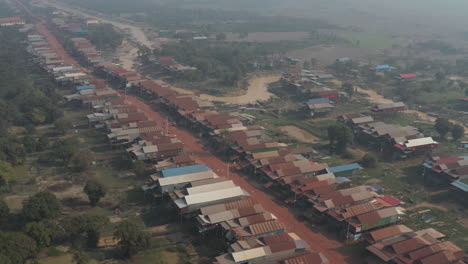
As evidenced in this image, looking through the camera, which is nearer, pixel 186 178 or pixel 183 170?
pixel 186 178

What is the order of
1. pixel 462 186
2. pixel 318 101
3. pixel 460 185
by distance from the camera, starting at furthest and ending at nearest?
pixel 318 101, pixel 460 185, pixel 462 186

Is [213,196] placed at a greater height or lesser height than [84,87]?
lesser

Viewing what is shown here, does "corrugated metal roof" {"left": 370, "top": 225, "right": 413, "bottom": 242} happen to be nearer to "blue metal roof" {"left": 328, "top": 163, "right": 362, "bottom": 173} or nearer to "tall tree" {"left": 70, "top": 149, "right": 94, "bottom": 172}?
"blue metal roof" {"left": 328, "top": 163, "right": 362, "bottom": 173}

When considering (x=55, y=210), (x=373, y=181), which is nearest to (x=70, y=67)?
(x=55, y=210)

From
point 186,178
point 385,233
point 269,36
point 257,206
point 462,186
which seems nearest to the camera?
point 385,233

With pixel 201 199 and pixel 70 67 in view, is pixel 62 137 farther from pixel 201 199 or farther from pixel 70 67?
pixel 70 67

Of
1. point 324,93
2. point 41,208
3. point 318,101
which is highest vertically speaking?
point 324,93

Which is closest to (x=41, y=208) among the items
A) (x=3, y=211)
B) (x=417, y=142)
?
(x=3, y=211)

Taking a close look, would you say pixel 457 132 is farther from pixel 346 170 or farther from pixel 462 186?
pixel 346 170

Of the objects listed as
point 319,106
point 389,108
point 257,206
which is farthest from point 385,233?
point 389,108
